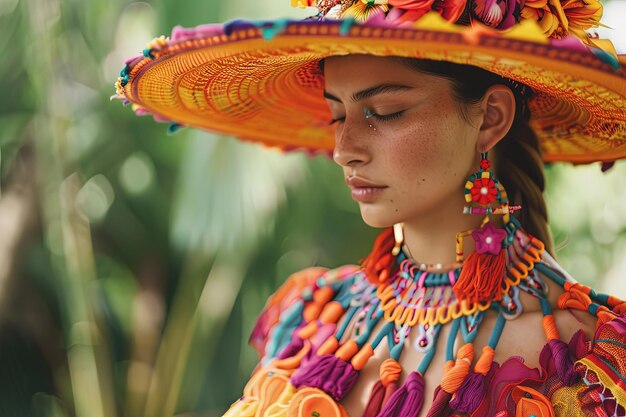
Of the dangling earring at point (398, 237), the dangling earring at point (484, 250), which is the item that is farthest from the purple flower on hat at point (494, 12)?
the dangling earring at point (398, 237)

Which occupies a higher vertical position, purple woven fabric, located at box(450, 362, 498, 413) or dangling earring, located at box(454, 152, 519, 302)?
dangling earring, located at box(454, 152, 519, 302)

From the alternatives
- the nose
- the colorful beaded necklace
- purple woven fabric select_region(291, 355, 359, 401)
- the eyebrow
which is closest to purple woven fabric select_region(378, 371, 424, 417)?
the colorful beaded necklace

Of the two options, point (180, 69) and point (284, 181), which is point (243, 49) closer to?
point (180, 69)

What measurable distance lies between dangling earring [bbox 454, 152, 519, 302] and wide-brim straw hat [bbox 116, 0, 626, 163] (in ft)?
0.68

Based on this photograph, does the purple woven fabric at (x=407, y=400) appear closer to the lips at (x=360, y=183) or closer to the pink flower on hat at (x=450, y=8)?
the lips at (x=360, y=183)

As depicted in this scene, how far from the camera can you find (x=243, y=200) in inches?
124

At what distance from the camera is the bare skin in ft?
4.99

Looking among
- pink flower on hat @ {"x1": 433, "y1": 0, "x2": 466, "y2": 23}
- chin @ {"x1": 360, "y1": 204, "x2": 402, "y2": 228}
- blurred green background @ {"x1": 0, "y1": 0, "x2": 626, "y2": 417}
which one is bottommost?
blurred green background @ {"x1": 0, "y1": 0, "x2": 626, "y2": 417}

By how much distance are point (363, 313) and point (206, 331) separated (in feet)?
5.32

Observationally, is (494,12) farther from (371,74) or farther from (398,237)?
(398,237)

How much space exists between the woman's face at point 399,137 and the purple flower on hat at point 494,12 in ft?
0.46

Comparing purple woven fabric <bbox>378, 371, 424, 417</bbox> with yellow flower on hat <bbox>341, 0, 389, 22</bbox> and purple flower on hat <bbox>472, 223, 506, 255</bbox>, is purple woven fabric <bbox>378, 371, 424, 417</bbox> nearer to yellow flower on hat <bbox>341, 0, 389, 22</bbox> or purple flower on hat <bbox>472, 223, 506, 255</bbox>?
purple flower on hat <bbox>472, 223, 506, 255</bbox>

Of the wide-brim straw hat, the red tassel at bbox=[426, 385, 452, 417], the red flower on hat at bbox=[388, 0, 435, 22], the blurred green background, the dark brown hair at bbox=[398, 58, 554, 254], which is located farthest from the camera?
the blurred green background

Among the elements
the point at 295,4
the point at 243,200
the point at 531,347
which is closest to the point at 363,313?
the point at 531,347
